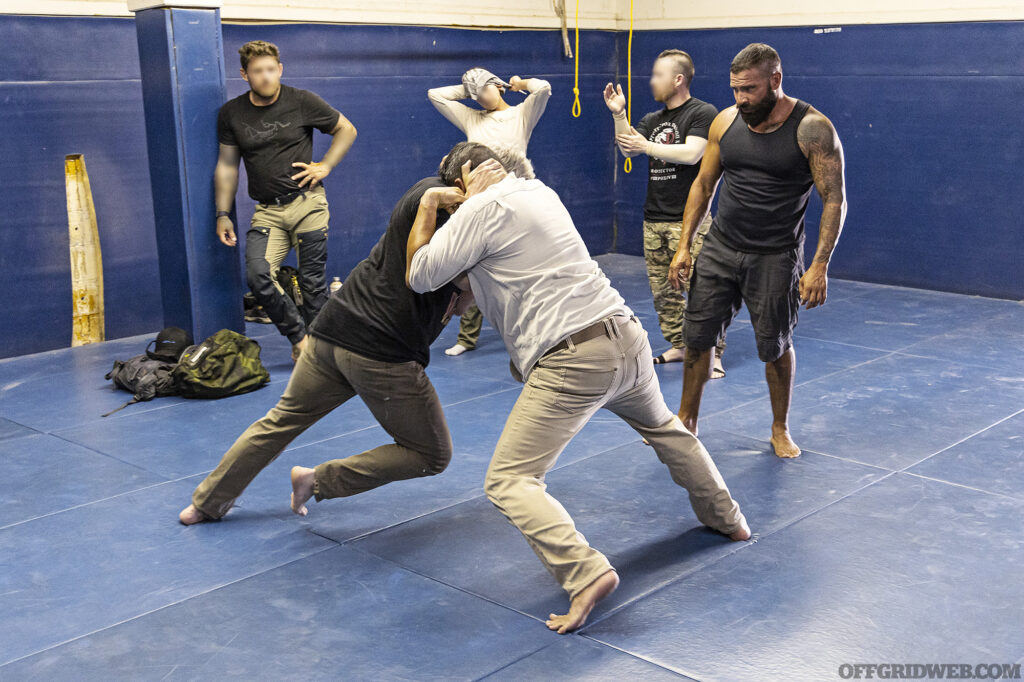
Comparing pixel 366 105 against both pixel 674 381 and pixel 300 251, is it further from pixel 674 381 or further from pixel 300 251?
pixel 674 381

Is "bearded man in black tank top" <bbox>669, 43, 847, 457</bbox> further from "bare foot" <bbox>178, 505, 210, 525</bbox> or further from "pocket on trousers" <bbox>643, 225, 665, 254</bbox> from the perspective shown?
"bare foot" <bbox>178, 505, 210, 525</bbox>

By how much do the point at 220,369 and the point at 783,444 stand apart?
341 centimetres

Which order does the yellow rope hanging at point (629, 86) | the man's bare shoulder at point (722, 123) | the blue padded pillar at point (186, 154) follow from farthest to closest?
the yellow rope hanging at point (629, 86), the blue padded pillar at point (186, 154), the man's bare shoulder at point (722, 123)

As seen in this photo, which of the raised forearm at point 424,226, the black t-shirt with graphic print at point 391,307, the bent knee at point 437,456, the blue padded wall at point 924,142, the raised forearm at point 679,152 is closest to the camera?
the raised forearm at point 424,226

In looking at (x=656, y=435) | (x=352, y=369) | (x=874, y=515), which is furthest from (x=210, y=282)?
(x=874, y=515)

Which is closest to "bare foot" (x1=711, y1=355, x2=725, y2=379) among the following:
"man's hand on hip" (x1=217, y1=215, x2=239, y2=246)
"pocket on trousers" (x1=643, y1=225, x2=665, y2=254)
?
"pocket on trousers" (x1=643, y1=225, x2=665, y2=254)

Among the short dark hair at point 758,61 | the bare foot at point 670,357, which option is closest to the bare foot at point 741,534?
the short dark hair at point 758,61

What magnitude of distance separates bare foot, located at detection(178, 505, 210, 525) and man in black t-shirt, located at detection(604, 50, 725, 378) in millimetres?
3342

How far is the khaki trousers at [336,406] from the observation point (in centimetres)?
411

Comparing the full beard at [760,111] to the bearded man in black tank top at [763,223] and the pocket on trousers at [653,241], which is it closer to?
the bearded man in black tank top at [763,223]

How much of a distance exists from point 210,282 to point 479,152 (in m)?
4.03

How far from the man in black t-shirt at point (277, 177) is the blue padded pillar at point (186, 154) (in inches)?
4.9

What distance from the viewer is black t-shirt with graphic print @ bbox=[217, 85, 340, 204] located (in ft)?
23.4

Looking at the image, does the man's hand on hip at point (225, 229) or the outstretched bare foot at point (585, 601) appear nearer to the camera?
the outstretched bare foot at point (585, 601)
